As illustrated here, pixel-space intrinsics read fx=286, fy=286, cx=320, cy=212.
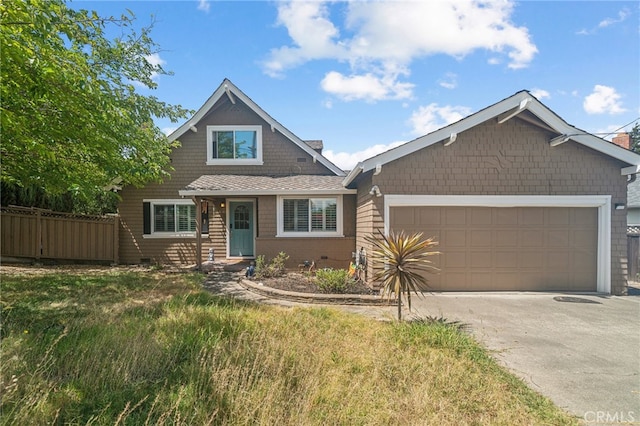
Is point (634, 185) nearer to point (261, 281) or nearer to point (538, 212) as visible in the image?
point (538, 212)

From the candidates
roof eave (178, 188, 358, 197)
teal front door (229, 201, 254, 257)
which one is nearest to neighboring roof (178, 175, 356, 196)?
roof eave (178, 188, 358, 197)

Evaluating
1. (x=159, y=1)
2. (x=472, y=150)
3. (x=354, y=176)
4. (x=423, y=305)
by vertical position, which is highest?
(x=159, y=1)

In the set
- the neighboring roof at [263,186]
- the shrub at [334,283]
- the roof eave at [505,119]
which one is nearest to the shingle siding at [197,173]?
the neighboring roof at [263,186]

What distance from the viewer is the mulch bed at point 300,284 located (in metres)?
7.70

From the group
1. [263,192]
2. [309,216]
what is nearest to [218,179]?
[263,192]

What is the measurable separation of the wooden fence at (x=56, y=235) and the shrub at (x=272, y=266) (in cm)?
661

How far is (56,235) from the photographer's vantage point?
10766mm

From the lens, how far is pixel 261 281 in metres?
8.82

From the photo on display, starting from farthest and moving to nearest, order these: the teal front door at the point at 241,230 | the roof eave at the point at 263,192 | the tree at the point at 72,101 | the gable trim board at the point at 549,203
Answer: the teal front door at the point at 241,230, the roof eave at the point at 263,192, the gable trim board at the point at 549,203, the tree at the point at 72,101

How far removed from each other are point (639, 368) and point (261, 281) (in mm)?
7949

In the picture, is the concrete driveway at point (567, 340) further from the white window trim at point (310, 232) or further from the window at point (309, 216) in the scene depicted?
the window at point (309, 216)

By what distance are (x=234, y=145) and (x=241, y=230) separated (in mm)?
3792

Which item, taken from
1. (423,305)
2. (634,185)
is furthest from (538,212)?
(634,185)

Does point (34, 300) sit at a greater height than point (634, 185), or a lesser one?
lesser
